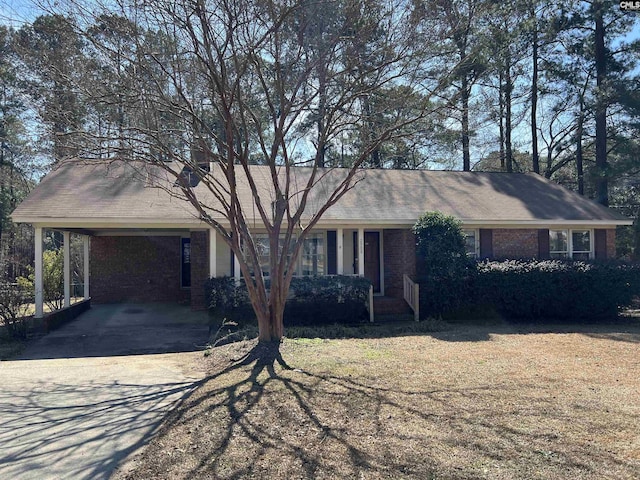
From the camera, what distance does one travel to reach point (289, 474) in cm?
379

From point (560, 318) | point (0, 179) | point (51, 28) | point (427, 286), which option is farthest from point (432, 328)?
point (0, 179)

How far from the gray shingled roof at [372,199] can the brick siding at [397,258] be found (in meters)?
0.69

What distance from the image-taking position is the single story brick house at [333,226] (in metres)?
12.2

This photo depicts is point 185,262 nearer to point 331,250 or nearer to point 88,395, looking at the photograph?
point 331,250

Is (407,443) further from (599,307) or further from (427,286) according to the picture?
(599,307)

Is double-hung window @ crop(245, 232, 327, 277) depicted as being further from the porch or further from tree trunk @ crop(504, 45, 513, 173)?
tree trunk @ crop(504, 45, 513, 173)

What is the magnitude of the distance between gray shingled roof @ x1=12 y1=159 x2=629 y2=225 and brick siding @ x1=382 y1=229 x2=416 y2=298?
0.69m

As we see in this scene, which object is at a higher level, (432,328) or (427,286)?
(427,286)

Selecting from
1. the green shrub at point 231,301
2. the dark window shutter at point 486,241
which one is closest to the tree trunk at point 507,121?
the dark window shutter at point 486,241

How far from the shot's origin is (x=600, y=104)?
21.3 metres

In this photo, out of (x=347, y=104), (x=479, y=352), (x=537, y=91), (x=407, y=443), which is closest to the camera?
(x=407, y=443)

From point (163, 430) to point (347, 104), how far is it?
636 cm

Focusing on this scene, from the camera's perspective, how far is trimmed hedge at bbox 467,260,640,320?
12.2 metres

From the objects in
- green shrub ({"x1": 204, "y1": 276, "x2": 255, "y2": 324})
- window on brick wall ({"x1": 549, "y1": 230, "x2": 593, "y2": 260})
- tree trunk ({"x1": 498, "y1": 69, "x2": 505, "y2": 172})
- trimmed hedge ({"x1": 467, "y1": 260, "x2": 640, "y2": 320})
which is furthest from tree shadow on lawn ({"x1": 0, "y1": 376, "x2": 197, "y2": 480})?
tree trunk ({"x1": 498, "y1": 69, "x2": 505, "y2": 172})
